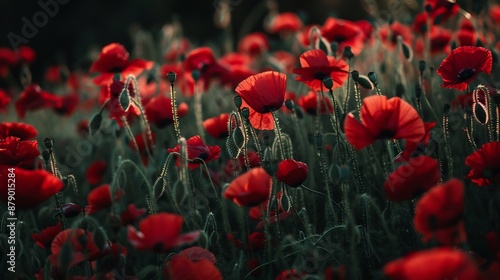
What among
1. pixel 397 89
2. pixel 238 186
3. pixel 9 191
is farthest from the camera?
pixel 397 89

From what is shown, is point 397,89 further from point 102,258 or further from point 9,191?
point 9,191

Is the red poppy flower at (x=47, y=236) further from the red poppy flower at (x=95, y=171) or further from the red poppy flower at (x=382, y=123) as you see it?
the red poppy flower at (x=382, y=123)

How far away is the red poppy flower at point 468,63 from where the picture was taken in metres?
1.99

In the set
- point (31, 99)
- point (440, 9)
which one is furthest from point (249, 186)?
point (31, 99)

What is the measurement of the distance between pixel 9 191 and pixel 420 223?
1.13 meters

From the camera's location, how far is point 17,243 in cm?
200

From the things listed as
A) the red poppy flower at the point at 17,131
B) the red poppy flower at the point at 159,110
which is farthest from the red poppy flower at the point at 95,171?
the red poppy flower at the point at 17,131

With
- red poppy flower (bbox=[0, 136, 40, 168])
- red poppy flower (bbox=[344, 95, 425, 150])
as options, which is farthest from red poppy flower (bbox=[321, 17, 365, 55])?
red poppy flower (bbox=[0, 136, 40, 168])

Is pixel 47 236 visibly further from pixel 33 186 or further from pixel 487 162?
pixel 487 162

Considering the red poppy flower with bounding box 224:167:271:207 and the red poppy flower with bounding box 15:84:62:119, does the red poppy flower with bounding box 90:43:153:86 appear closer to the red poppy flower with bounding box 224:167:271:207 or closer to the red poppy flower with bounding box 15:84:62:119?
the red poppy flower with bounding box 15:84:62:119

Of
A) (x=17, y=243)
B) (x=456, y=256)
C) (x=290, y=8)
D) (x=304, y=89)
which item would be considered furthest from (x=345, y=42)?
(x=290, y=8)

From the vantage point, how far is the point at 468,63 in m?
2.00

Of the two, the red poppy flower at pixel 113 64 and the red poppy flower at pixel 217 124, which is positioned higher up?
the red poppy flower at pixel 113 64

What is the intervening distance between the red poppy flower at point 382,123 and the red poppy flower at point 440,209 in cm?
40
